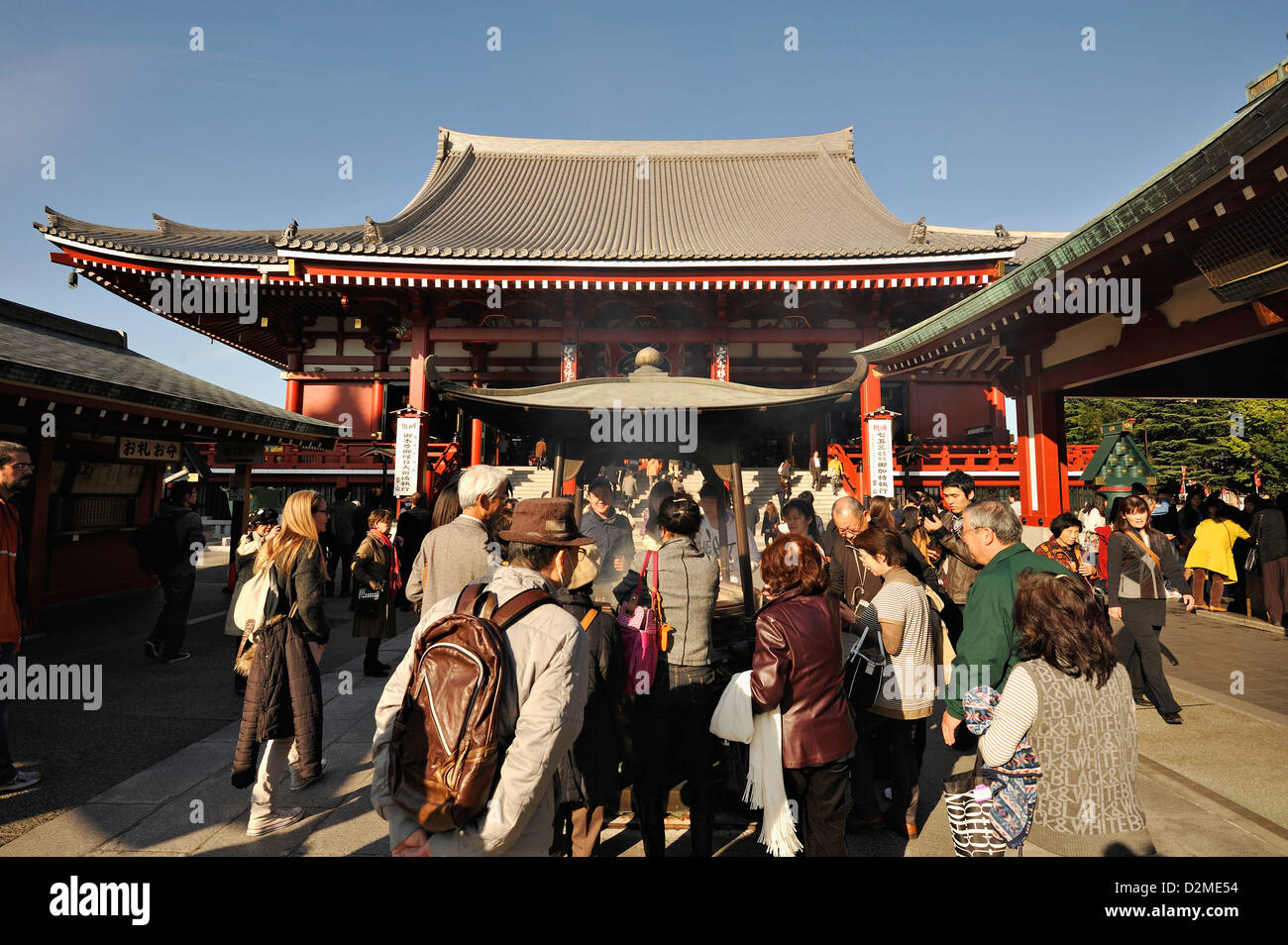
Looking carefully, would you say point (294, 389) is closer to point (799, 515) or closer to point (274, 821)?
point (274, 821)

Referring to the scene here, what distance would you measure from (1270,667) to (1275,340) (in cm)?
335

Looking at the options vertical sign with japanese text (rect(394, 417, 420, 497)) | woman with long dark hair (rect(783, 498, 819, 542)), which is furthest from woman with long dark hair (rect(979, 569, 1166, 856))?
vertical sign with japanese text (rect(394, 417, 420, 497))

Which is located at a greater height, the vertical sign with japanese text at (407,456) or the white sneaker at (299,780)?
the vertical sign with japanese text at (407,456)

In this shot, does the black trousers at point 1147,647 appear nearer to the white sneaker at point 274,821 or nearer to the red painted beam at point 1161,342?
the red painted beam at point 1161,342

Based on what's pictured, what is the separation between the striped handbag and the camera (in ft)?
6.94

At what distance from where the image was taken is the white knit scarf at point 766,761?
239 cm

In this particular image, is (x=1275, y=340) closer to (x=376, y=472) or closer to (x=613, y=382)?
(x=613, y=382)

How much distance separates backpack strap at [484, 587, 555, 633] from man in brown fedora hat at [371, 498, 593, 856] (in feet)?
0.06

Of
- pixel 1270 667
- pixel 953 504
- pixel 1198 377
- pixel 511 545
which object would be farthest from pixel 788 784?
pixel 1198 377

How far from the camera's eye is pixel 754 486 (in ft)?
42.6

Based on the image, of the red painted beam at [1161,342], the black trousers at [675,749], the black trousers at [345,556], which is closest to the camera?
the black trousers at [675,749]

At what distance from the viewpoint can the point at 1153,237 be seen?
4.62m

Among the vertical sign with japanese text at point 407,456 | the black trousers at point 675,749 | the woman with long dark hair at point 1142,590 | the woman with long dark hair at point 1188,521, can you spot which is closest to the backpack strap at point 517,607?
the black trousers at point 675,749

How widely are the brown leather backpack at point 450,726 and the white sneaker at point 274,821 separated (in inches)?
85.0
